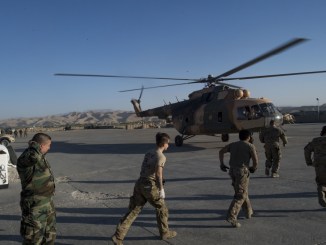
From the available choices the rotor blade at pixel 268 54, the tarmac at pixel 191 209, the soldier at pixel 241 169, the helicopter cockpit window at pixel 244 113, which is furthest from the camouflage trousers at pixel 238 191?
the helicopter cockpit window at pixel 244 113

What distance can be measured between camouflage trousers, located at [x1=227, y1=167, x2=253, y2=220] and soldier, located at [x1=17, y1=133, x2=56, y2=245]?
274cm

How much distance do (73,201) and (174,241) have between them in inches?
137

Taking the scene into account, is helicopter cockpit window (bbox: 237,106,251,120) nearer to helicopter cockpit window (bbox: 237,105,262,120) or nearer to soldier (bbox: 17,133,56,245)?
helicopter cockpit window (bbox: 237,105,262,120)

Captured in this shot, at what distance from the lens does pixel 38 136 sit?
14.0 ft

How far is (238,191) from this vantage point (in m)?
5.78

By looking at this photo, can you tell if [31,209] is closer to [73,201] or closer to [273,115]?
[73,201]

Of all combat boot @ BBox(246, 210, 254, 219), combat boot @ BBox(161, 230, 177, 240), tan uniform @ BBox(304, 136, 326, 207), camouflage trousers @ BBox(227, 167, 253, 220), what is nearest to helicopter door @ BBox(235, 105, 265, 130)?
tan uniform @ BBox(304, 136, 326, 207)

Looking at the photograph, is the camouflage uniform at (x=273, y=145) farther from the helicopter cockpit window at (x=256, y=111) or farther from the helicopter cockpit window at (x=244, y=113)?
the helicopter cockpit window at (x=244, y=113)

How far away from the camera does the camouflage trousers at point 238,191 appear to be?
18.6 feet

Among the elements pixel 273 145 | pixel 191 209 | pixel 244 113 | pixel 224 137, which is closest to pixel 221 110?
pixel 244 113

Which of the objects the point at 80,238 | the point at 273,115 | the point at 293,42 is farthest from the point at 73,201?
the point at 273,115

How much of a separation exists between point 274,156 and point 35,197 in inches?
276

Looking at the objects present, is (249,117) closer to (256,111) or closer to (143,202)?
(256,111)

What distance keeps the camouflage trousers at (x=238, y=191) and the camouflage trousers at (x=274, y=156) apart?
156 inches
